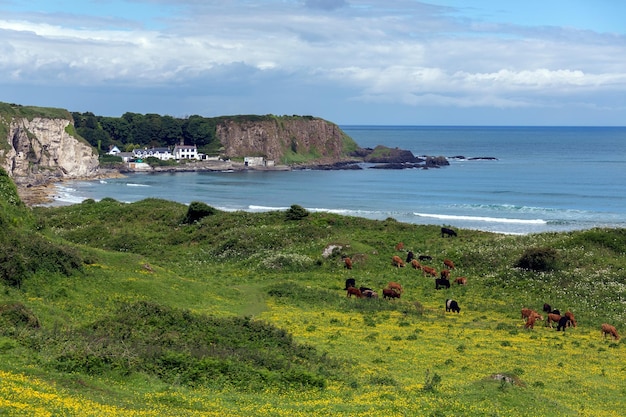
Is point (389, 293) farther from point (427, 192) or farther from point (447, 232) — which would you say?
point (427, 192)

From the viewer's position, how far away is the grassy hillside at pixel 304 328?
63.2ft

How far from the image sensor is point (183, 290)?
36906mm

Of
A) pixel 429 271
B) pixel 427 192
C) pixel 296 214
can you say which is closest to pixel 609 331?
pixel 429 271

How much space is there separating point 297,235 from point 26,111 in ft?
391

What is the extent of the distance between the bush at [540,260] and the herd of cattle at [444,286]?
4.57 metres

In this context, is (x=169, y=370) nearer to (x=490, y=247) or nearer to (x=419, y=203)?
(x=490, y=247)

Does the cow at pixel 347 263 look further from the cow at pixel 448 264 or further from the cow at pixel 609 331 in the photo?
the cow at pixel 609 331

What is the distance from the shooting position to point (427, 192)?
13638cm

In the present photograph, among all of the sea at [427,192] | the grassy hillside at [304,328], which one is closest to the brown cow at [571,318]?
the grassy hillside at [304,328]

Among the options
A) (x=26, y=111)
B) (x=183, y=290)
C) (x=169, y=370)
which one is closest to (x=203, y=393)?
(x=169, y=370)

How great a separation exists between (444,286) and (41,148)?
132 metres

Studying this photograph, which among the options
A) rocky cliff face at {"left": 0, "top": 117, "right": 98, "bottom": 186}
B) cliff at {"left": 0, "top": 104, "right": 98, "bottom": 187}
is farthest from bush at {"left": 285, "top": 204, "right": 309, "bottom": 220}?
rocky cliff face at {"left": 0, "top": 117, "right": 98, "bottom": 186}

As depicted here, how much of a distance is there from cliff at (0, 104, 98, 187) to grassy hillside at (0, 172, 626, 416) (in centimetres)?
9339

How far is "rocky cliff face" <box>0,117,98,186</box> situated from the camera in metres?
143
